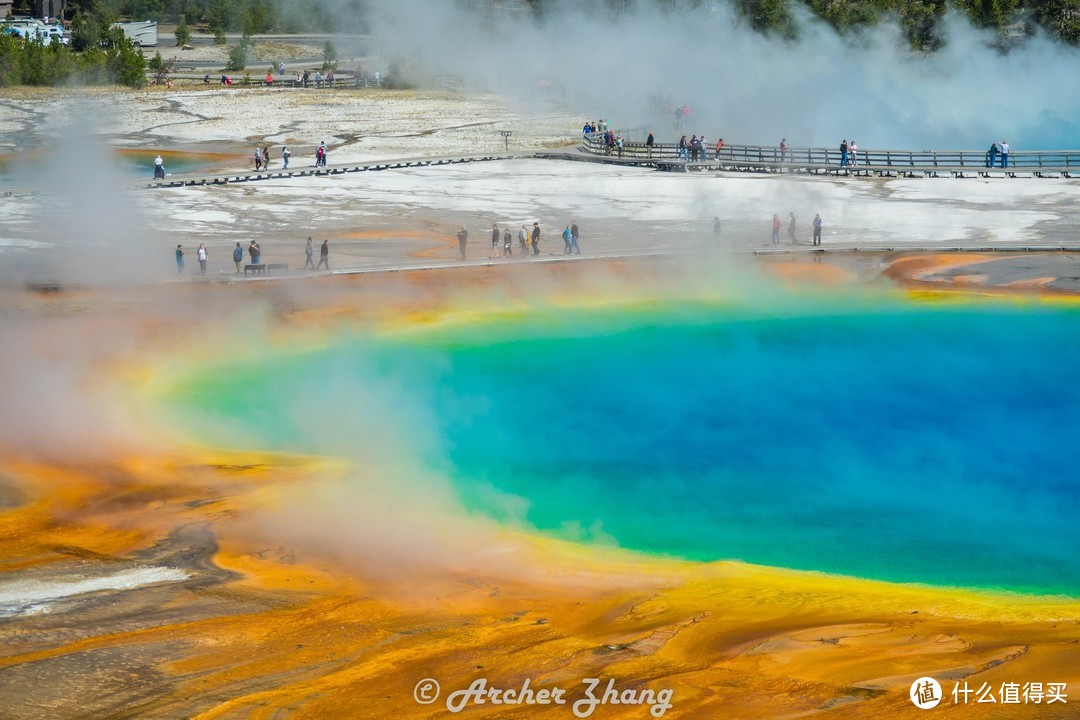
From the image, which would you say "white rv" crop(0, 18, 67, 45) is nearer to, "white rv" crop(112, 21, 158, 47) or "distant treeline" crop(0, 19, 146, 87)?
"distant treeline" crop(0, 19, 146, 87)

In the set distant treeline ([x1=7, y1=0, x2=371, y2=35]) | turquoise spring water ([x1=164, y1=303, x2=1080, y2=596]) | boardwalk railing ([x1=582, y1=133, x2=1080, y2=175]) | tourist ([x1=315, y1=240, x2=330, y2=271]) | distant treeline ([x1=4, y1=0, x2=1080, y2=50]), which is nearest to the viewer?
turquoise spring water ([x1=164, y1=303, x2=1080, y2=596])

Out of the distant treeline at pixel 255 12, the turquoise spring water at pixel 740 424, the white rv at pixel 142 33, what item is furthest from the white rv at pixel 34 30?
the turquoise spring water at pixel 740 424

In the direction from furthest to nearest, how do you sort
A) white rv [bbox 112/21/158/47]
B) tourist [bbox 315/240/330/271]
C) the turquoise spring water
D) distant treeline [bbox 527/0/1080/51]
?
1. white rv [bbox 112/21/158/47]
2. distant treeline [bbox 527/0/1080/51]
3. tourist [bbox 315/240/330/271]
4. the turquoise spring water

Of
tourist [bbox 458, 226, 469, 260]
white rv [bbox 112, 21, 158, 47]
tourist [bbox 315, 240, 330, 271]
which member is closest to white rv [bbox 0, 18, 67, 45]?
white rv [bbox 112, 21, 158, 47]

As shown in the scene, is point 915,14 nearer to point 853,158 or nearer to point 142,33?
point 853,158

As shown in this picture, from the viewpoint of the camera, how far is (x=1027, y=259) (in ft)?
106

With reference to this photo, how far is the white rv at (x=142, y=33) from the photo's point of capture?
69.1m

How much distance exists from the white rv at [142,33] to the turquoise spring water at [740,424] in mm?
47244

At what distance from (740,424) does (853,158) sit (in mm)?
23518

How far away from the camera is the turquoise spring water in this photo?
17.2m

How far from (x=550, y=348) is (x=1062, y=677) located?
15.0m

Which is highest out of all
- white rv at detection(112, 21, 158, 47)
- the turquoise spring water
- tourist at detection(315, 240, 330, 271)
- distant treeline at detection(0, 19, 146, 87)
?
white rv at detection(112, 21, 158, 47)

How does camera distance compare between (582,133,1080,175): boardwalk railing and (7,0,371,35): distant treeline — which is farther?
(7,0,371,35): distant treeline

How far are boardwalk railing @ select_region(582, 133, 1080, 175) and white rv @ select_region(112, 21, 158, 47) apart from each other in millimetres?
31876
